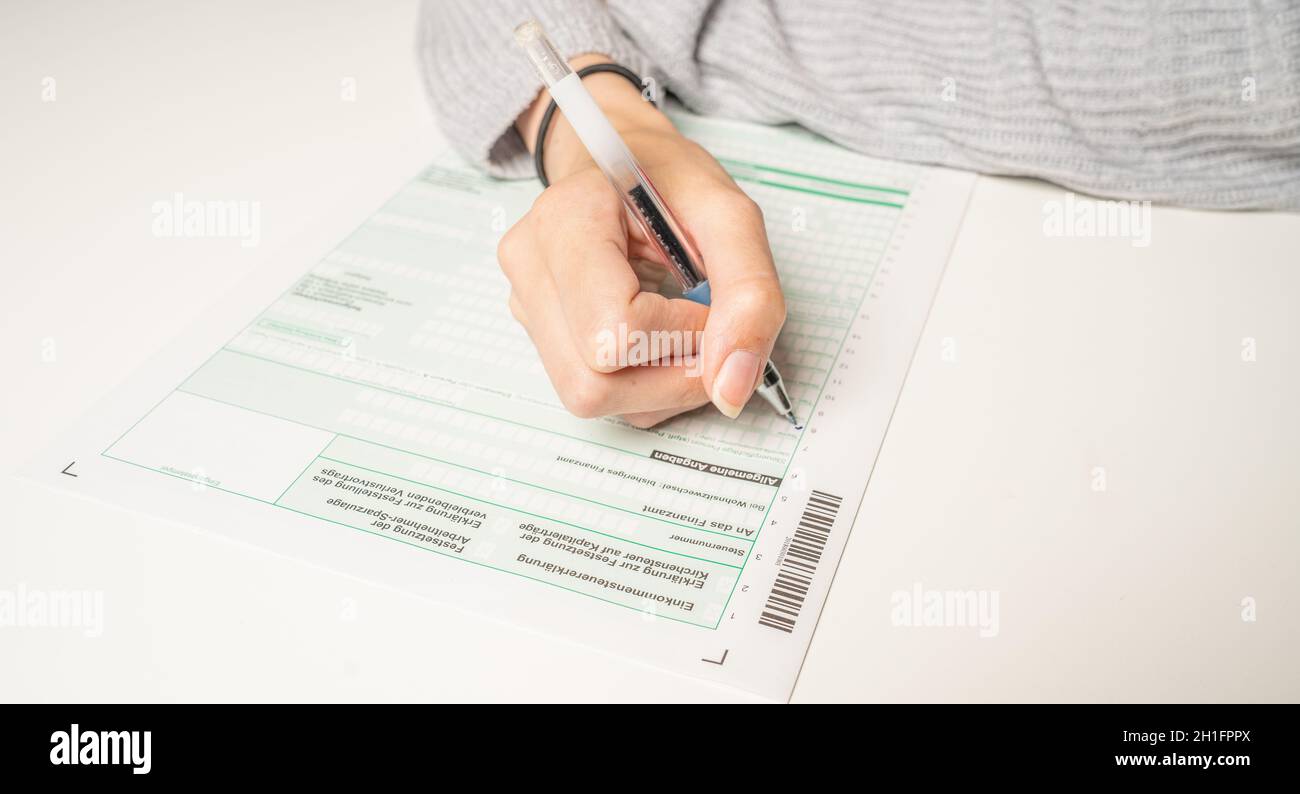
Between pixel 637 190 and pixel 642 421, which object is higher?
pixel 637 190

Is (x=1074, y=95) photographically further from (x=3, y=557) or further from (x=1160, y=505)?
(x=3, y=557)

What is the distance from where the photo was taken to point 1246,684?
0.42 m

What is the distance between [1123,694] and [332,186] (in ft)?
2.09

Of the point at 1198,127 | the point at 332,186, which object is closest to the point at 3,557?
the point at 332,186

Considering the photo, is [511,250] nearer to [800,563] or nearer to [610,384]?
[610,384]

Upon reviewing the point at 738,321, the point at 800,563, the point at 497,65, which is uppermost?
the point at 497,65

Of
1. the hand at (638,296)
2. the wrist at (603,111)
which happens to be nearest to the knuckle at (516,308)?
the hand at (638,296)

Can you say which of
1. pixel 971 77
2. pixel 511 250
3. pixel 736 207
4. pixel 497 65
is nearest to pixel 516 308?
pixel 511 250

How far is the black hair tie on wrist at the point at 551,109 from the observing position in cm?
70

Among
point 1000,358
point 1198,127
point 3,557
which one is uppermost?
point 1198,127

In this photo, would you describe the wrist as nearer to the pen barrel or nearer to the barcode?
the pen barrel

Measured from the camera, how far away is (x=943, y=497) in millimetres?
506

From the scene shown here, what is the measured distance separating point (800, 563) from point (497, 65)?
1.50ft

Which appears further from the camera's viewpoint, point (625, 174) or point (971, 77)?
point (971, 77)
